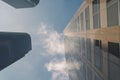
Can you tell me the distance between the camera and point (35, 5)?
479 ft

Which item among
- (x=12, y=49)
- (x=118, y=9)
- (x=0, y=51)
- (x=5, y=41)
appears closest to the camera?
(x=118, y=9)

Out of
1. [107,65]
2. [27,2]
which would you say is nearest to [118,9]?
[107,65]

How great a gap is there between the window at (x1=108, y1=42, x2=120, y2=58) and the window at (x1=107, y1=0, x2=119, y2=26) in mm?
2719

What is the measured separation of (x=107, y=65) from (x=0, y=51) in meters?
27.4

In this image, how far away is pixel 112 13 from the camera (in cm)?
2650

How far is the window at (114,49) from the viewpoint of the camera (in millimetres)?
25547

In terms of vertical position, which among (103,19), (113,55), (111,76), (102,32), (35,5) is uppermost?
(35,5)

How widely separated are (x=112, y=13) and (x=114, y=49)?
4776 millimetres

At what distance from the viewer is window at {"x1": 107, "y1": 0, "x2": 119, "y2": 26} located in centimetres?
2494

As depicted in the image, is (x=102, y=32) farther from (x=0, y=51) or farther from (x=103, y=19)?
(x=0, y=51)

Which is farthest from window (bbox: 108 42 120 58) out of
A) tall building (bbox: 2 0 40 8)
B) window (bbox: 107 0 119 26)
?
tall building (bbox: 2 0 40 8)

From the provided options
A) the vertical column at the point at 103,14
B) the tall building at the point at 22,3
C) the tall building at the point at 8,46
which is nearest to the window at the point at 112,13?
the vertical column at the point at 103,14

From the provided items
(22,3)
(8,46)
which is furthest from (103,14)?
(22,3)

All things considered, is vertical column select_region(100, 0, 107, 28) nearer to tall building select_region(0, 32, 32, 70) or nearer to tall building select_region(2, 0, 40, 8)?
tall building select_region(0, 32, 32, 70)
